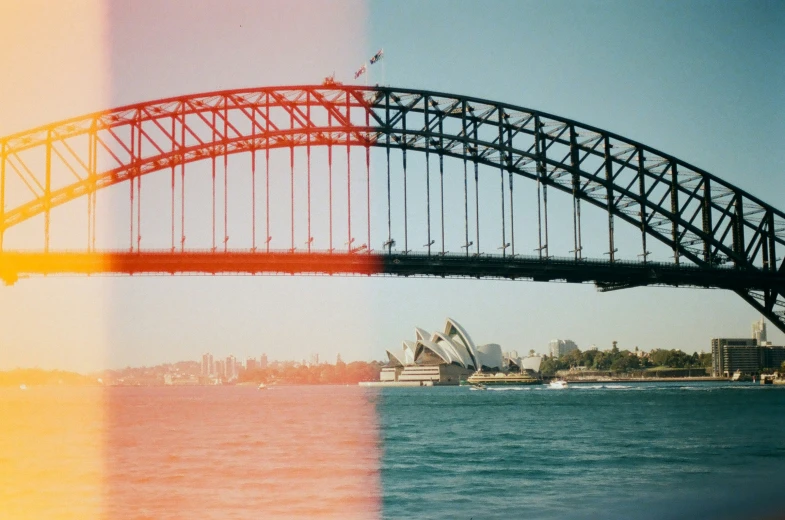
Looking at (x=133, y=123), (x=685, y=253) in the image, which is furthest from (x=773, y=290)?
(x=133, y=123)

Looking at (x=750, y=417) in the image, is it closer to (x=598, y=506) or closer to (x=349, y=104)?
(x=349, y=104)

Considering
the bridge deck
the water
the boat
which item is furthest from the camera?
the boat

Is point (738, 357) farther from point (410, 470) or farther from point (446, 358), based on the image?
point (410, 470)

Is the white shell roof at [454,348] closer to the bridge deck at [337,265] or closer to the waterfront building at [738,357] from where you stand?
the waterfront building at [738,357]

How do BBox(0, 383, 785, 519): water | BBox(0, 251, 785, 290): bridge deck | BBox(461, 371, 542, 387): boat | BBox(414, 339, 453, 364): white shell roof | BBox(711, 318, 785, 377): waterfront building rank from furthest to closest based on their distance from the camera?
BBox(711, 318, 785, 377): waterfront building → BBox(414, 339, 453, 364): white shell roof → BBox(461, 371, 542, 387): boat → BBox(0, 251, 785, 290): bridge deck → BBox(0, 383, 785, 519): water

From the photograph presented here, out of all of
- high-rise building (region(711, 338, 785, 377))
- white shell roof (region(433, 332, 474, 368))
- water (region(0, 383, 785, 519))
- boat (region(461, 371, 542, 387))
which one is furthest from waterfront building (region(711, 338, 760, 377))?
water (region(0, 383, 785, 519))

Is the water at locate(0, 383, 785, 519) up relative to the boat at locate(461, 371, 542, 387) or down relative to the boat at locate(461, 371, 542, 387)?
up

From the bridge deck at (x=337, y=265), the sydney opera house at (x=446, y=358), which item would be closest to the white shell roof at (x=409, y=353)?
the sydney opera house at (x=446, y=358)

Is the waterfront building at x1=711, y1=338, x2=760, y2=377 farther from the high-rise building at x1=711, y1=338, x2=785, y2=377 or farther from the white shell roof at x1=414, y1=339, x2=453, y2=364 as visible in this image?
the white shell roof at x1=414, y1=339, x2=453, y2=364
